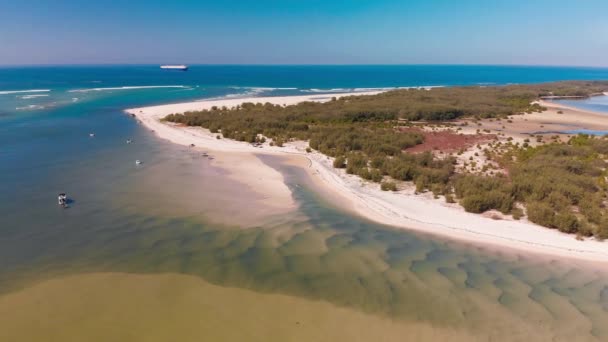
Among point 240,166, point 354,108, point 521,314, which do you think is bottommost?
point 521,314

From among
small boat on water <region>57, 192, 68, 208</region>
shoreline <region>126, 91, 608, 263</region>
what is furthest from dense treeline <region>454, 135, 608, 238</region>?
small boat on water <region>57, 192, 68, 208</region>

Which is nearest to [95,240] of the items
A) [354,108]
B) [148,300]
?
[148,300]

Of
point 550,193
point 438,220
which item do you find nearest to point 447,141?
point 550,193

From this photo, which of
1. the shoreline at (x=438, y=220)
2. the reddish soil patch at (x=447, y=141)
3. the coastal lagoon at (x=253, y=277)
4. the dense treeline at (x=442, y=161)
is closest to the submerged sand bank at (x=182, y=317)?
the coastal lagoon at (x=253, y=277)

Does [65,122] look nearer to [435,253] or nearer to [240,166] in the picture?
[240,166]

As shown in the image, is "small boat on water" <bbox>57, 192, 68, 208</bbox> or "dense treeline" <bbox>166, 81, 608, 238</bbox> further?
"small boat on water" <bbox>57, 192, 68, 208</bbox>

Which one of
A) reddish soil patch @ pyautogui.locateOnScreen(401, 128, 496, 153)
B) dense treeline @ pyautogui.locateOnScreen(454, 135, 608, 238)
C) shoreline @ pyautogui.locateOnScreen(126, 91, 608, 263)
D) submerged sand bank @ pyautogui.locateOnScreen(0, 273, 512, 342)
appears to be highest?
reddish soil patch @ pyautogui.locateOnScreen(401, 128, 496, 153)

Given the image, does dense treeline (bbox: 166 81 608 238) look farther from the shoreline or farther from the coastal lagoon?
the coastal lagoon
